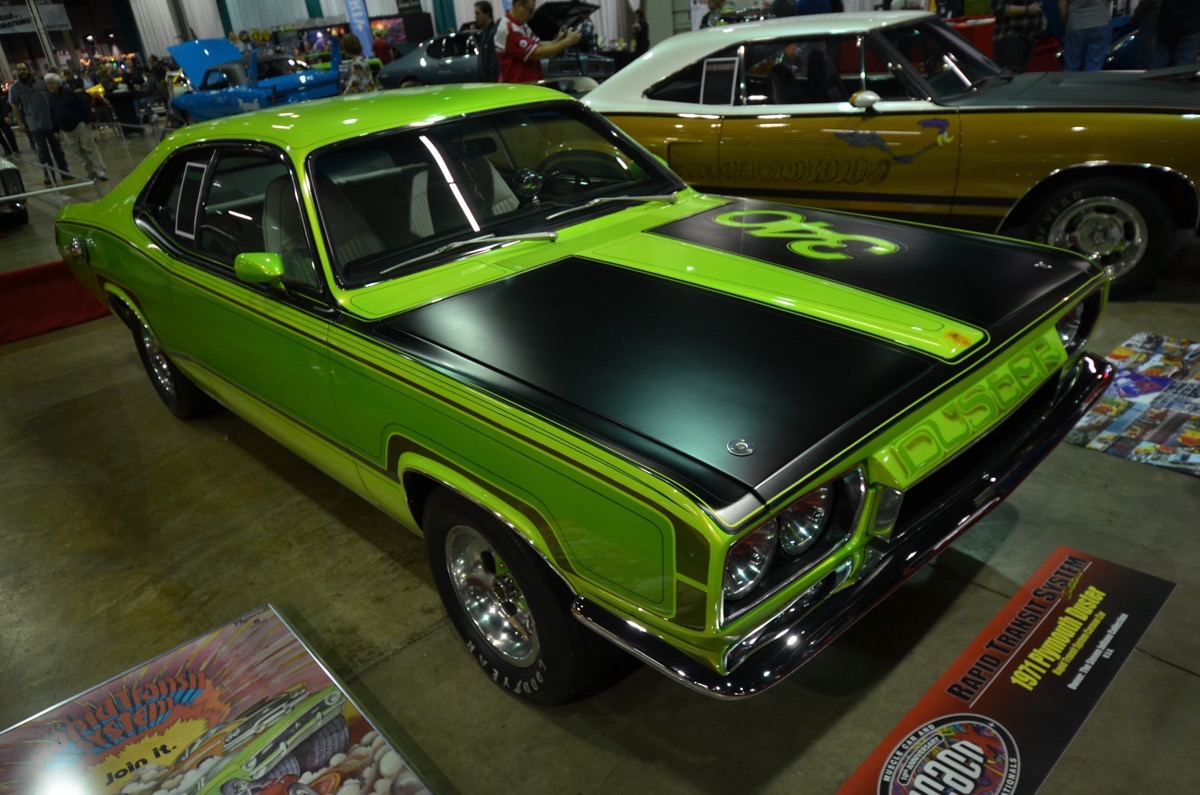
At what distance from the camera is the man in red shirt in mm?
6047

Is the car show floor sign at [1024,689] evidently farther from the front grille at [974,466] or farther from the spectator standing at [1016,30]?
Result: the spectator standing at [1016,30]

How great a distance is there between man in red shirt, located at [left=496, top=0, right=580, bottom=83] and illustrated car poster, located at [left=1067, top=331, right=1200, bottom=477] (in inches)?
172

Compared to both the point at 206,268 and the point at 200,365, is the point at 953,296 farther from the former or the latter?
the point at 200,365

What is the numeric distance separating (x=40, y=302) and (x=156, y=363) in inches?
87.3

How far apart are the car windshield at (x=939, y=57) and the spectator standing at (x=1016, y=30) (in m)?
2.89

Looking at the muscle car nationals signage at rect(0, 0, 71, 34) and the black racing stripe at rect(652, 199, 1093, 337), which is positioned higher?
the muscle car nationals signage at rect(0, 0, 71, 34)

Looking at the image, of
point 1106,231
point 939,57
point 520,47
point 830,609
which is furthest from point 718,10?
point 830,609

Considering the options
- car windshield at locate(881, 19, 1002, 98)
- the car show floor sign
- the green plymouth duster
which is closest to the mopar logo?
the green plymouth duster

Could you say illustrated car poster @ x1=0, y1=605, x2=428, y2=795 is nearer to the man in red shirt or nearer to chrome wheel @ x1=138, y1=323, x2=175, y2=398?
chrome wheel @ x1=138, y1=323, x2=175, y2=398

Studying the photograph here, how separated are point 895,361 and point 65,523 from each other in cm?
335

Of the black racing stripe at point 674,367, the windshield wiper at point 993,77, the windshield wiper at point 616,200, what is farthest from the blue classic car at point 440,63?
the black racing stripe at point 674,367

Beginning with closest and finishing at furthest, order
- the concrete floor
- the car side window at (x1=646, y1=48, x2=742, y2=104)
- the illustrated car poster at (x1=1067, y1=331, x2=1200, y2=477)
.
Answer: the concrete floor, the illustrated car poster at (x1=1067, y1=331, x2=1200, y2=477), the car side window at (x1=646, y1=48, x2=742, y2=104)

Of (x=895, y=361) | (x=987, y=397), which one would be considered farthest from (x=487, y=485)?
(x=987, y=397)

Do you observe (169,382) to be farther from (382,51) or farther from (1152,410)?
(382,51)
